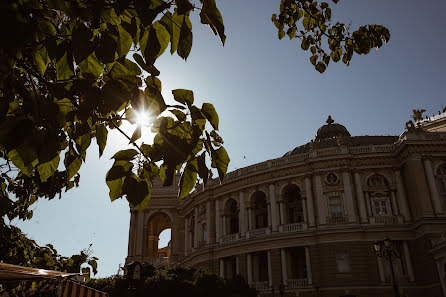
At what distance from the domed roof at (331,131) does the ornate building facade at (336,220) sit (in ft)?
21.1

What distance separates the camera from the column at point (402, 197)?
31.6 meters

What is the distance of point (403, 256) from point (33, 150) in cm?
3372

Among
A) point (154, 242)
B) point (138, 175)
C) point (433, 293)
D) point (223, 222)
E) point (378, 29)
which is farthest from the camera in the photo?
point (154, 242)

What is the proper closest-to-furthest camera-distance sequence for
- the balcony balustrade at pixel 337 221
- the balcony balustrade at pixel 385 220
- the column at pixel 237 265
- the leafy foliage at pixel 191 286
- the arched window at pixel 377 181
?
the leafy foliage at pixel 191 286
the balcony balustrade at pixel 385 220
the balcony balustrade at pixel 337 221
the arched window at pixel 377 181
the column at pixel 237 265

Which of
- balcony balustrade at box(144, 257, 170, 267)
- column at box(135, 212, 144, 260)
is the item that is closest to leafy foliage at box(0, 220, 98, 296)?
balcony balustrade at box(144, 257, 170, 267)

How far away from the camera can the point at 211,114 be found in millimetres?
1877

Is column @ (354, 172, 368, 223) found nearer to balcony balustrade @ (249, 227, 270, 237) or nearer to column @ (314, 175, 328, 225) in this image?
column @ (314, 175, 328, 225)

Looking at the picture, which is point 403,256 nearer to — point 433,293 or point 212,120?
point 433,293

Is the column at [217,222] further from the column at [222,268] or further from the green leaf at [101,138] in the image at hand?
the green leaf at [101,138]

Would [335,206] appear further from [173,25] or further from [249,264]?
[173,25]

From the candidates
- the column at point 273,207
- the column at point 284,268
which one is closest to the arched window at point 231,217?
the column at point 273,207

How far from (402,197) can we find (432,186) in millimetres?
2539

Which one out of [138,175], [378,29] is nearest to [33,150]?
[138,175]

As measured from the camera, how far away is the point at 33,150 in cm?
175
